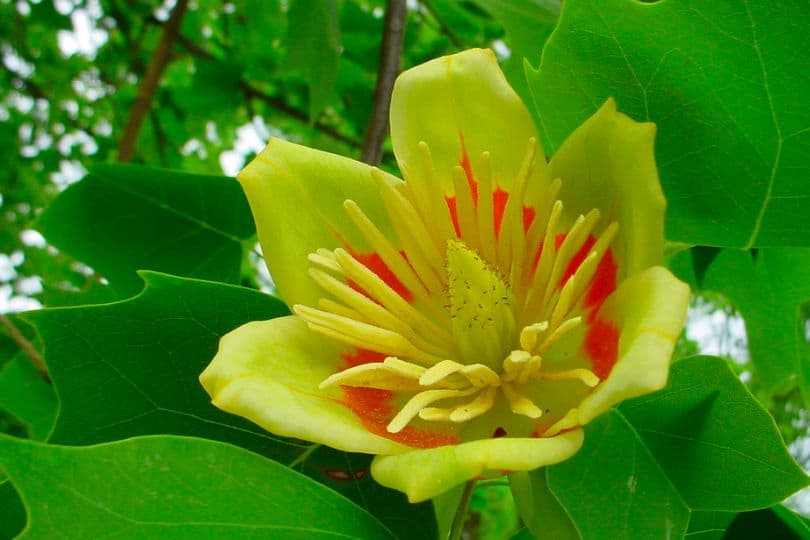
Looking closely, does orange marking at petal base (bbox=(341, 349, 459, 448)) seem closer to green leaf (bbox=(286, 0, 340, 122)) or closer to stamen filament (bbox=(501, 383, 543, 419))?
stamen filament (bbox=(501, 383, 543, 419))

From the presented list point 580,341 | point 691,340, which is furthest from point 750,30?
point 691,340

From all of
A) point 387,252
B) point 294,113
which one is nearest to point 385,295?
point 387,252

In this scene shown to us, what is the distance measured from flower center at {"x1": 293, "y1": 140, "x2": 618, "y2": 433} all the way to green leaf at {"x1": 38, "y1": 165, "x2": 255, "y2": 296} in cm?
48

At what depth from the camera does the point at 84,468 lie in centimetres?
74

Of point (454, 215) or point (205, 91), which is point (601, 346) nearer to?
point (454, 215)

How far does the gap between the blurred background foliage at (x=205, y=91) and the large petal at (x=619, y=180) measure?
2.26 ft

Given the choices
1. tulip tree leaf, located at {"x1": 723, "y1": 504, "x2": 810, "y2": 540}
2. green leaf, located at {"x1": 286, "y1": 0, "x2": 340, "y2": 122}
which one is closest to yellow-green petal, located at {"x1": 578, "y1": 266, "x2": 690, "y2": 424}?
tulip tree leaf, located at {"x1": 723, "y1": 504, "x2": 810, "y2": 540}

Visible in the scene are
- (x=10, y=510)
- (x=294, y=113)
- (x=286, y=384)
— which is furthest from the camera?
(x=294, y=113)

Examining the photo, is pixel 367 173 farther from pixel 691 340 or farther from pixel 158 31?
pixel 158 31

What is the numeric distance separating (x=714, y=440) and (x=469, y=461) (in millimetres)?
313

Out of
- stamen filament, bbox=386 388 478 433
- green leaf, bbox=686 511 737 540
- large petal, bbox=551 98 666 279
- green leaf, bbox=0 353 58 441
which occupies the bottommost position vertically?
green leaf, bbox=0 353 58 441

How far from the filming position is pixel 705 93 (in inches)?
36.6

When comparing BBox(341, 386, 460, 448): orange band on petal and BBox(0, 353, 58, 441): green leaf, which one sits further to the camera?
BBox(0, 353, 58, 441): green leaf

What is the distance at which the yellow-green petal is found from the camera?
Answer: 0.68m
